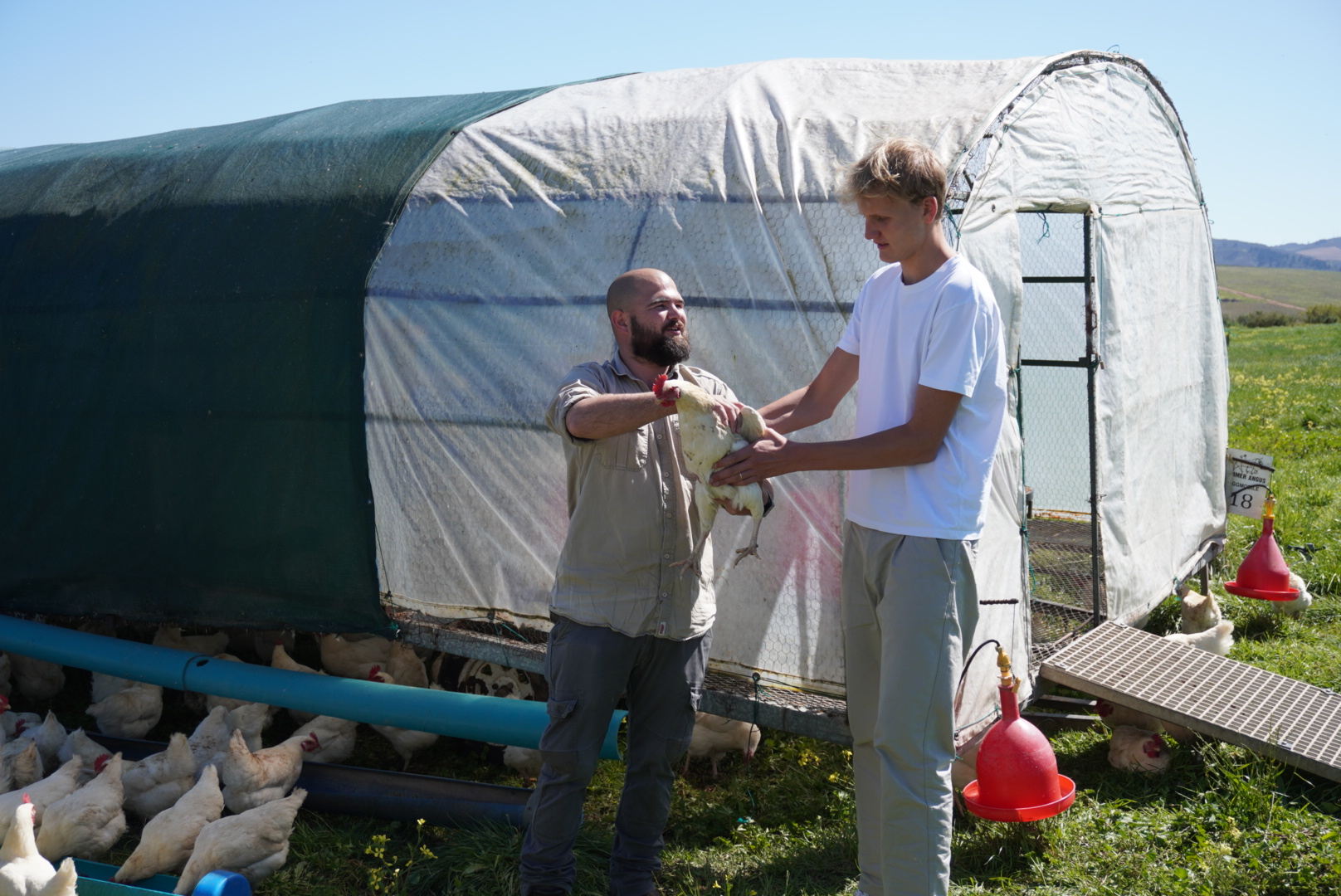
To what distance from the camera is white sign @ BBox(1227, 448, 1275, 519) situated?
672 cm

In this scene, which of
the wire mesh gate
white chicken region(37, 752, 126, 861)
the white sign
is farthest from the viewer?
the wire mesh gate

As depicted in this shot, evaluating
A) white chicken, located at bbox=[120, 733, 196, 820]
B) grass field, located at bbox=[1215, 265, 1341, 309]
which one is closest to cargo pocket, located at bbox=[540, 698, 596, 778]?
white chicken, located at bbox=[120, 733, 196, 820]

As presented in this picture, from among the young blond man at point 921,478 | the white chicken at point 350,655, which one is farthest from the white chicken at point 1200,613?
the white chicken at point 350,655

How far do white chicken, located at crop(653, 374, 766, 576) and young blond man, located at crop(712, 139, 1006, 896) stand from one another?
268mm

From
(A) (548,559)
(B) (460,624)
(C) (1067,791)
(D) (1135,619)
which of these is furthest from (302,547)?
(D) (1135,619)

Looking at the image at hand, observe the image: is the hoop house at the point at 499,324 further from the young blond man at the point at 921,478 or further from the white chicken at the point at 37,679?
the young blond man at the point at 921,478

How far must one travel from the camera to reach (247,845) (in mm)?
3908

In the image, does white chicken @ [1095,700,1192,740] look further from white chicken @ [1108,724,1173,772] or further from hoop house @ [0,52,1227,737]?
hoop house @ [0,52,1227,737]

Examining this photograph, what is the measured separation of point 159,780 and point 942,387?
12.1 ft

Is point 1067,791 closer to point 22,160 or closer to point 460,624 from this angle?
point 460,624

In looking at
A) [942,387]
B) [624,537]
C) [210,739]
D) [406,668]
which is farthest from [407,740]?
[942,387]

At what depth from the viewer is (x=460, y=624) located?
199 inches

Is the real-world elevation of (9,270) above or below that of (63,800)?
above

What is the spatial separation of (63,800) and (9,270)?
3.63m
